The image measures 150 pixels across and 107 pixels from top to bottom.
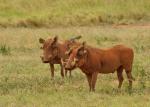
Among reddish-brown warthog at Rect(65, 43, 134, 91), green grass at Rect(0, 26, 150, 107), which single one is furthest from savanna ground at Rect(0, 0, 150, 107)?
reddish-brown warthog at Rect(65, 43, 134, 91)

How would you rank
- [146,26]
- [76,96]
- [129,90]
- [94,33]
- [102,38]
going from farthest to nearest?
1. [146,26]
2. [94,33]
3. [102,38]
4. [129,90]
5. [76,96]

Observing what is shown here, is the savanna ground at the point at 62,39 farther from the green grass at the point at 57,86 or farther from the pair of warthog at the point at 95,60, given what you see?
the pair of warthog at the point at 95,60

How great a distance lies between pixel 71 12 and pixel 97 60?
25.3 m

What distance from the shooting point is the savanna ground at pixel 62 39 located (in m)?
11.8

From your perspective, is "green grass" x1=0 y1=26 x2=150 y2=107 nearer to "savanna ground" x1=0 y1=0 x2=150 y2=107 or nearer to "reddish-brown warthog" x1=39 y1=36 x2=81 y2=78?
"savanna ground" x1=0 y1=0 x2=150 y2=107

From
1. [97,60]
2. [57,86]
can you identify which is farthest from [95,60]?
[57,86]

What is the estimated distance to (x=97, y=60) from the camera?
41.9 ft

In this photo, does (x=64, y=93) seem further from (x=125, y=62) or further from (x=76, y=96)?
(x=125, y=62)

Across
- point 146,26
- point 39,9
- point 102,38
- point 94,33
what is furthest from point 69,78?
point 39,9

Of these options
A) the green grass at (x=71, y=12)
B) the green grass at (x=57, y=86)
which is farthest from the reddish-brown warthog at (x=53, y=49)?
the green grass at (x=71, y=12)

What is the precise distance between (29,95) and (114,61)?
224cm

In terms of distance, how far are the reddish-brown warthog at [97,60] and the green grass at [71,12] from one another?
71.2ft

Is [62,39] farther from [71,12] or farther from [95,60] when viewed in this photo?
[71,12]

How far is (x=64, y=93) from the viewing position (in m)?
12.5
